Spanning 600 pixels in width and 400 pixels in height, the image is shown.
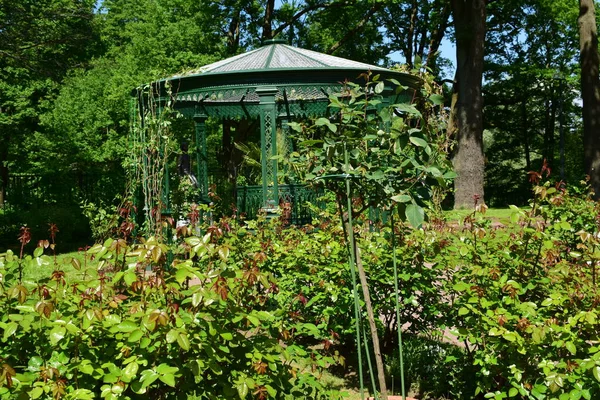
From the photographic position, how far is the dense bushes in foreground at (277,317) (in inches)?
92.4

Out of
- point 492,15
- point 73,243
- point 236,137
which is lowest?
point 73,243

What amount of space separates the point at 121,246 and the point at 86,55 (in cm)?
2575

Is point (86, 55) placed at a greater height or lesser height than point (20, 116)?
greater

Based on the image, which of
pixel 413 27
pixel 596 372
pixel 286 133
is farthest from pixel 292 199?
pixel 413 27

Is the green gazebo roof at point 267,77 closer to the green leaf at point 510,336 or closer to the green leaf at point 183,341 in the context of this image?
the green leaf at point 510,336

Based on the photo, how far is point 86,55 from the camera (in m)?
25.9

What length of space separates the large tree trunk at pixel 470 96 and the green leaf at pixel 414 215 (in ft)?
55.6

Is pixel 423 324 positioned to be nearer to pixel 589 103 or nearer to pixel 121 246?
pixel 121 246

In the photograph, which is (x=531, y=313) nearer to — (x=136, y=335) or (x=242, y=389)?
(x=242, y=389)

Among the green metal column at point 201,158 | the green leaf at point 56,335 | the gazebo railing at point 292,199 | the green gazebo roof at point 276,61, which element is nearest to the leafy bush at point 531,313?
the green leaf at point 56,335

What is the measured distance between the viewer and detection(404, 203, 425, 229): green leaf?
2.51 m

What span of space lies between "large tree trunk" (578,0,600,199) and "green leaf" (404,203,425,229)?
14671mm

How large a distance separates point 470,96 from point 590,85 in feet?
13.3

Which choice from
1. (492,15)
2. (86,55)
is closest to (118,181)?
(86,55)
